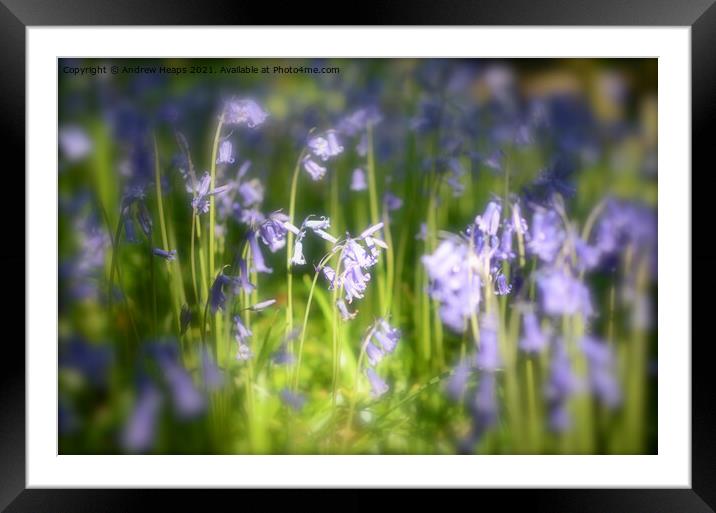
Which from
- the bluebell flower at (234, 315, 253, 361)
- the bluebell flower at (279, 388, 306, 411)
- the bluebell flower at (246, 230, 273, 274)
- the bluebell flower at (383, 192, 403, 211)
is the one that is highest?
the bluebell flower at (383, 192, 403, 211)

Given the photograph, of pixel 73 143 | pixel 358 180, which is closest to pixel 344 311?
pixel 358 180

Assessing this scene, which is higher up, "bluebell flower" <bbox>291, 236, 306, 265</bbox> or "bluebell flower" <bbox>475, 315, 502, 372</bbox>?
"bluebell flower" <bbox>291, 236, 306, 265</bbox>

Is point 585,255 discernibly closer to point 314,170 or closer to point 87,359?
point 314,170

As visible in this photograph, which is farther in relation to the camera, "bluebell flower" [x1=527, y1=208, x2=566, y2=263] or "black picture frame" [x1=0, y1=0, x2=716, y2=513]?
"bluebell flower" [x1=527, y1=208, x2=566, y2=263]

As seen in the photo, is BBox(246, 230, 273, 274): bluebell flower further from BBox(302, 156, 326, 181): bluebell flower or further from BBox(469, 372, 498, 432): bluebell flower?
BBox(469, 372, 498, 432): bluebell flower

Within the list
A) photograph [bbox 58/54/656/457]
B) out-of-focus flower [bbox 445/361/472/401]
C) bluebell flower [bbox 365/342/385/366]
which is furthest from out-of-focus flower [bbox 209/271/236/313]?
out-of-focus flower [bbox 445/361/472/401]

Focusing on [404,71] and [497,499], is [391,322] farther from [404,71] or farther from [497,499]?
[404,71]

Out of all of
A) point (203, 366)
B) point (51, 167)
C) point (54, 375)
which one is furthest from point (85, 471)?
point (51, 167)
